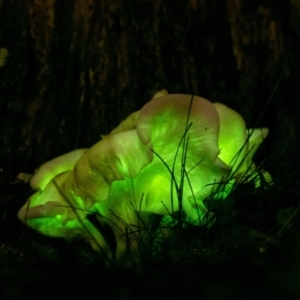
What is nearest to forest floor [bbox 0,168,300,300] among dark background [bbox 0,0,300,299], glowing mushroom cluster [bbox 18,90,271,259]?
glowing mushroom cluster [bbox 18,90,271,259]

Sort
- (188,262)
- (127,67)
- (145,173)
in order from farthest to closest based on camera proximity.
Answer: (127,67) → (145,173) → (188,262)

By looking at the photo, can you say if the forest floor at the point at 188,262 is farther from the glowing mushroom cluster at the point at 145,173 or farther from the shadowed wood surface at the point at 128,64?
the shadowed wood surface at the point at 128,64

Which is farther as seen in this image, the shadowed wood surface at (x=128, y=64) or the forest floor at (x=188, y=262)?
the shadowed wood surface at (x=128, y=64)

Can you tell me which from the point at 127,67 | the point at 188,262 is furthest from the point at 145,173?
the point at 127,67

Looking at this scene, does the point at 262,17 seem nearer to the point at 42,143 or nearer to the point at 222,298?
the point at 42,143

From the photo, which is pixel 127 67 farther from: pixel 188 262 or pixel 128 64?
pixel 188 262

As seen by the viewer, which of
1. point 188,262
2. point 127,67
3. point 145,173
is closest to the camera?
point 188,262

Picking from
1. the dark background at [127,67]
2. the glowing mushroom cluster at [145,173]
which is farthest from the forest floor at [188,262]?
the dark background at [127,67]
